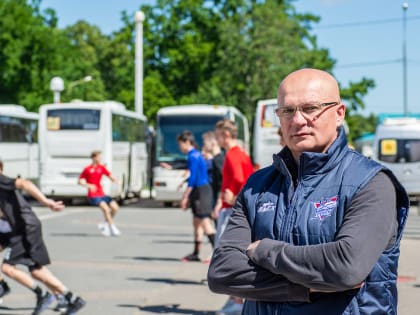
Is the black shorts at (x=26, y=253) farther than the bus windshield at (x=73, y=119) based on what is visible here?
No

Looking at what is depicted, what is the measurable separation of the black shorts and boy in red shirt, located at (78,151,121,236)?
29.7ft

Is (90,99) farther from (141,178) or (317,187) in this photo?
(317,187)

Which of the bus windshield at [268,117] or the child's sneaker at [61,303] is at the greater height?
the bus windshield at [268,117]

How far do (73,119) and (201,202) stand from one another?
17.3 m

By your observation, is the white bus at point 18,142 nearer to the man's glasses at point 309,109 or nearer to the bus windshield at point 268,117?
the bus windshield at point 268,117

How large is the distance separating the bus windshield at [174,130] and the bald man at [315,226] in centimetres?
2600

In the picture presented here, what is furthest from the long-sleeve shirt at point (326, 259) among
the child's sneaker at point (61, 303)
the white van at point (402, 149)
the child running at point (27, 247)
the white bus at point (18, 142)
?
the white bus at point (18, 142)

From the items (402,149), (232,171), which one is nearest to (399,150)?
(402,149)

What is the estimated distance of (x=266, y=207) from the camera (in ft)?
9.86

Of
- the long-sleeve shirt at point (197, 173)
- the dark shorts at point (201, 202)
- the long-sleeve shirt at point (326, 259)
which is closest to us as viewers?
the long-sleeve shirt at point (326, 259)

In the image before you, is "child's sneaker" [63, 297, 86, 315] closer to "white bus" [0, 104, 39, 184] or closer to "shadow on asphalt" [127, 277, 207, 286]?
"shadow on asphalt" [127, 277, 207, 286]

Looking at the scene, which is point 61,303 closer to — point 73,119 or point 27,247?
point 27,247

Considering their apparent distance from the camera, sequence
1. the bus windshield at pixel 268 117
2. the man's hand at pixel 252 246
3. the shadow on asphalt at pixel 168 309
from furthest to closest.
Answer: the bus windshield at pixel 268 117 < the shadow on asphalt at pixel 168 309 < the man's hand at pixel 252 246

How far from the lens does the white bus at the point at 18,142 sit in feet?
107
